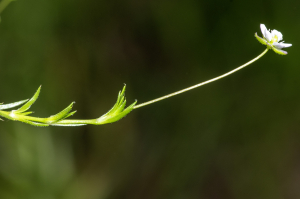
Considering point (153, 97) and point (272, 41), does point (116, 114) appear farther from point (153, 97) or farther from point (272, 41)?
point (153, 97)

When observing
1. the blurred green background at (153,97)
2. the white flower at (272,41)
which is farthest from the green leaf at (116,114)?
the blurred green background at (153,97)

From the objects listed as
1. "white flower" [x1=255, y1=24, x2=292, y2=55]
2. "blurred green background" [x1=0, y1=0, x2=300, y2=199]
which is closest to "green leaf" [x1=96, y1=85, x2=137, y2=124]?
"white flower" [x1=255, y1=24, x2=292, y2=55]

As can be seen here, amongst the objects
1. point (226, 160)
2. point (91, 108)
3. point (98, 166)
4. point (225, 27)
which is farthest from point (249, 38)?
point (98, 166)

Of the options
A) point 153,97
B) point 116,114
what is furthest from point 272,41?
point 153,97

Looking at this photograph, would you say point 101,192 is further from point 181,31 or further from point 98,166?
point 181,31

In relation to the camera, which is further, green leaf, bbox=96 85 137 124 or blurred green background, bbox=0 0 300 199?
blurred green background, bbox=0 0 300 199

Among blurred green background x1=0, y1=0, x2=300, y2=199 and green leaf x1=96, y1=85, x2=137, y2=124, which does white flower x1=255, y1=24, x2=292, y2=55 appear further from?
blurred green background x1=0, y1=0, x2=300, y2=199

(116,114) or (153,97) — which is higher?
(153,97)

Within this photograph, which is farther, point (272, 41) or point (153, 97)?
point (153, 97)

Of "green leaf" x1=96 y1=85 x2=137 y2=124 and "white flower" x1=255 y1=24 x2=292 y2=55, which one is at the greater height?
"white flower" x1=255 y1=24 x2=292 y2=55
